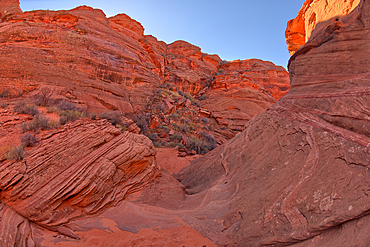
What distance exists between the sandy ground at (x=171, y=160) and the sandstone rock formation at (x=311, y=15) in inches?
330

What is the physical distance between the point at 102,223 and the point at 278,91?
1318 inches

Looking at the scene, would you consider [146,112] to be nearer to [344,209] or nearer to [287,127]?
[287,127]

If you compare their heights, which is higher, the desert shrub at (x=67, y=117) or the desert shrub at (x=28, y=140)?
the desert shrub at (x=67, y=117)

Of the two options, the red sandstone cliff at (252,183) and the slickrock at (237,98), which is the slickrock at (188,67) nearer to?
the slickrock at (237,98)

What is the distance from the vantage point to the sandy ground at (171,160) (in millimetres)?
9401

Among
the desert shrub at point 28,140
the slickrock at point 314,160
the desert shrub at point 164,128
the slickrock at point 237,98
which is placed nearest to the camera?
the slickrock at point 314,160

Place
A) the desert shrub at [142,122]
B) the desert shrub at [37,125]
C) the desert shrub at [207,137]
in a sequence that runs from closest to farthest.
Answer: the desert shrub at [37,125], the desert shrub at [142,122], the desert shrub at [207,137]

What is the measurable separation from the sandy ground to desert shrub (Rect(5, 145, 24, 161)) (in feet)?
20.5

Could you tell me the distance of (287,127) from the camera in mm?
4523

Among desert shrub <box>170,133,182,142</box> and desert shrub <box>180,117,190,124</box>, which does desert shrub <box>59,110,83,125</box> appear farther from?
desert shrub <box>180,117,190,124</box>

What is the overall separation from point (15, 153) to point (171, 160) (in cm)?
712

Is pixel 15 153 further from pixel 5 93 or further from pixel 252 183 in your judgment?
pixel 5 93

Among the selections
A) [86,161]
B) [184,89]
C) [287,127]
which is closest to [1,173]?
[86,161]

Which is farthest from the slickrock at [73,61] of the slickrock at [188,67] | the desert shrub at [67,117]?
the slickrock at [188,67]
